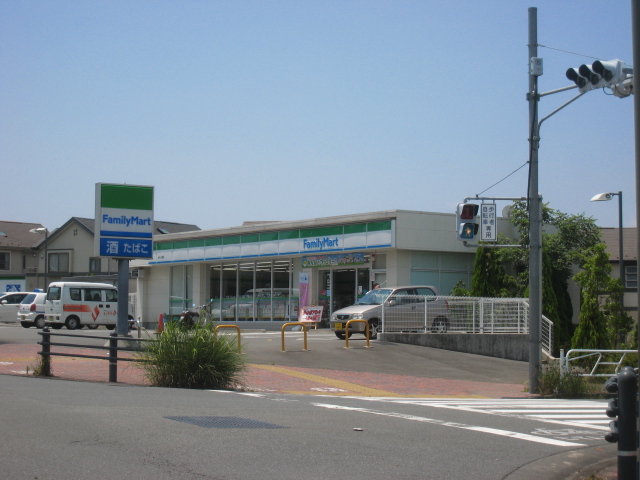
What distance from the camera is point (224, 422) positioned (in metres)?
9.50

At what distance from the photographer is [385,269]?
32.0 meters

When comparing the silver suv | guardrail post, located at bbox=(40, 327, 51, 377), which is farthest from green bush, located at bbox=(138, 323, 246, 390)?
the silver suv

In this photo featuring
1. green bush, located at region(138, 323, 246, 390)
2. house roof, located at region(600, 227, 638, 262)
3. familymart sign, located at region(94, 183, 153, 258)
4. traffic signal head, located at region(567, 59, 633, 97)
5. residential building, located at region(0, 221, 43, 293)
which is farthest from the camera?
residential building, located at region(0, 221, 43, 293)

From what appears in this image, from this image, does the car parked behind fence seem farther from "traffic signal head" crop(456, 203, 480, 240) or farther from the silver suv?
"traffic signal head" crop(456, 203, 480, 240)

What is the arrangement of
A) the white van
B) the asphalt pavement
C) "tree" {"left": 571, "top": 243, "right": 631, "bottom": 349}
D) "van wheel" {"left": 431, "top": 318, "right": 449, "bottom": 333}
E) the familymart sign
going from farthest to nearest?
the white van
"van wheel" {"left": 431, "top": 318, "right": 449, "bottom": 333}
"tree" {"left": 571, "top": 243, "right": 631, "bottom": 349}
the familymart sign
the asphalt pavement

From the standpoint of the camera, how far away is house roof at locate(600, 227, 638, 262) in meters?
40.0

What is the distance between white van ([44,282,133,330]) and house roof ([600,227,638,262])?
24414 mm

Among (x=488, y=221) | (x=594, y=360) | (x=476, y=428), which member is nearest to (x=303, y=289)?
(x=488, y=221)

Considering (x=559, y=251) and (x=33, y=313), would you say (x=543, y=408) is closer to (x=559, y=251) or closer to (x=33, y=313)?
(x=559, y=251)

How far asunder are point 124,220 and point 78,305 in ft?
48.9

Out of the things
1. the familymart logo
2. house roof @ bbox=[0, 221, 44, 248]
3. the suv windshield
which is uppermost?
house roof @ bbox=[0, 221, 44, 248]

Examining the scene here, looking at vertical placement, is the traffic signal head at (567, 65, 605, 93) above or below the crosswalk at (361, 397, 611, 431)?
above

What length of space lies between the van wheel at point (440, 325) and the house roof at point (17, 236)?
5210 centimetres

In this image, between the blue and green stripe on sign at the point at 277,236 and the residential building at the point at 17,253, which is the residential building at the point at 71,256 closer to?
the residential building at the point at 17,253
